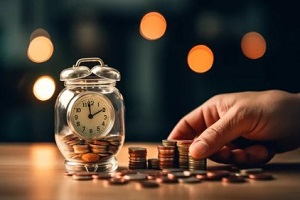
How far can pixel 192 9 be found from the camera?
10.0 ft

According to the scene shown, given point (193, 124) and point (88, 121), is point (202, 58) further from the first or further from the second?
point (88, 121)

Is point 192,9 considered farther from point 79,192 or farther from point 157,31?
point 79,192

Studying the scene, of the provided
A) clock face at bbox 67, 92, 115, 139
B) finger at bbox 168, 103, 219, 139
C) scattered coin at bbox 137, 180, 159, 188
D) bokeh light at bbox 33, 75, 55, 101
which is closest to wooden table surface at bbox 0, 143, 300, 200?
scattered coin at bbox 137, 180, 159, 188

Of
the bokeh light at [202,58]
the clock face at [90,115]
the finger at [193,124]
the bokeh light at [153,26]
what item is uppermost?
the bokeh light at [153,26]

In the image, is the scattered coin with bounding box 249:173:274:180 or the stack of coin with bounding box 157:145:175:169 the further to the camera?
the stack of coin with bounding box 157:145:175:169

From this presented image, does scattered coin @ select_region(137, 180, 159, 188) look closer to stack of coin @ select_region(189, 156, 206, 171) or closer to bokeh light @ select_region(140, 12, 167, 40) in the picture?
stack of coin @ select_region(189, 156, 206, 171)

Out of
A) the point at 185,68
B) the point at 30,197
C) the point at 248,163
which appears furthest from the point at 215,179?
the point at 185,68

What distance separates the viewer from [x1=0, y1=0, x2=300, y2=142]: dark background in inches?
119

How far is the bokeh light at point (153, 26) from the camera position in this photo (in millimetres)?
2996

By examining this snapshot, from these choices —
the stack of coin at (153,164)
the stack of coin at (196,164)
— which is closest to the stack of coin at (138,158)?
the stack of coin at (153,164)

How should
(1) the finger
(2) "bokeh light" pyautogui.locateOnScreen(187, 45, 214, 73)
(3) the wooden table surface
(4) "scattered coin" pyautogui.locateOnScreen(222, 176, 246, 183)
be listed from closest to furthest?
(3) the wooden table surface < (4) "scattered coin" pyautogui.locateOnScreen(222, 176, 246, 183) < (1) the finger < (2) "bokeh light" pyautogui.locateOnScreen(187, 45, 214, 73)

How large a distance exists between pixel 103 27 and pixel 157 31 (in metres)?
0.31

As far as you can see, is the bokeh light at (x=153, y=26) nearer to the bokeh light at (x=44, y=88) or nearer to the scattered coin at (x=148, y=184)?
the bokeh light at (x=44, y=88)

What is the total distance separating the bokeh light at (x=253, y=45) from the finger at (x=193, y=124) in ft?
4.50
